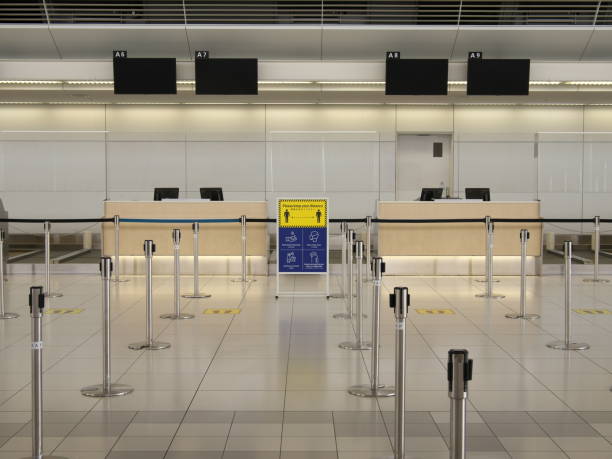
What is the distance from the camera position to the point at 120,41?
643 inches

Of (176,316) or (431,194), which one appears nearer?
(176,316)

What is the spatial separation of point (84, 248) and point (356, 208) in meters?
5.16

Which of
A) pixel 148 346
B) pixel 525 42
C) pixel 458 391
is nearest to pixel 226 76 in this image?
pixel 525 42

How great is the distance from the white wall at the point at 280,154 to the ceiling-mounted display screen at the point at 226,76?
1.09m

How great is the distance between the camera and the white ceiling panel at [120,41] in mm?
15992

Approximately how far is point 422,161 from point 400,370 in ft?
47.3

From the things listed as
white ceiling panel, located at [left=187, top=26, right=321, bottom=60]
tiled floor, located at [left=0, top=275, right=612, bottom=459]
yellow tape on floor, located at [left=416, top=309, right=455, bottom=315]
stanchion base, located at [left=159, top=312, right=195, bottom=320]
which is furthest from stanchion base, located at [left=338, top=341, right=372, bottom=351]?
white ceiling panel, located at [left=187, top=26, right=321, bottom=60]

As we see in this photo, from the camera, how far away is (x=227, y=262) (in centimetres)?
1412

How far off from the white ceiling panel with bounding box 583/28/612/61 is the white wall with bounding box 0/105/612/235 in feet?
6.61

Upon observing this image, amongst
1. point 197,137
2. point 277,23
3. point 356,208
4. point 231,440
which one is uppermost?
point 277,23

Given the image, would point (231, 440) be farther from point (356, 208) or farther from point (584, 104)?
point (584, 104)

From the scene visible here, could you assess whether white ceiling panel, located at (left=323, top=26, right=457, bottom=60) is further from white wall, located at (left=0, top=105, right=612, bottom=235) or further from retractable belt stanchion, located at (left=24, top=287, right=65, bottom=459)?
retractable belt stanchion, located at (left=24, top=287, right=65, bottom=459)

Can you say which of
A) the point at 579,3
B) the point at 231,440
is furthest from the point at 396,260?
the point at 231,440

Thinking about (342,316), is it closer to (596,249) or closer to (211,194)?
(211,194)
